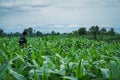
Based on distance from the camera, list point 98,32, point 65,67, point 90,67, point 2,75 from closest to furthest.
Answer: point 2,75, point 65,67, point 90,67, point 98,32

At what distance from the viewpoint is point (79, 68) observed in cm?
224

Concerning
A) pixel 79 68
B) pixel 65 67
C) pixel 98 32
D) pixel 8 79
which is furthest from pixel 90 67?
pixel 98 32

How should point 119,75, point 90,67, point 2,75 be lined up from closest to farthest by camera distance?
point 119,75 < point 2,75 < point 90,67

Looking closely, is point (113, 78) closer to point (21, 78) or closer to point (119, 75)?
point (119, 75)

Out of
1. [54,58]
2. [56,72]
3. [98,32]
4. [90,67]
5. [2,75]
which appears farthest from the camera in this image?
[98,32]

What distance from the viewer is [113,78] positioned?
1.99 meters

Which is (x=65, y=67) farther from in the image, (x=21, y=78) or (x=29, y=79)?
(x=21, y=78)

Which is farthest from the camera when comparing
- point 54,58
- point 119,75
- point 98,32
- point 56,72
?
point 98,32

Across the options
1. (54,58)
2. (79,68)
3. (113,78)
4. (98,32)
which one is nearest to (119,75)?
(113,78)

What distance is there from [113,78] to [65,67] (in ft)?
2.29

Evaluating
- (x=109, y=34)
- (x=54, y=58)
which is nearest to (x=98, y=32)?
(x=109, y=34)

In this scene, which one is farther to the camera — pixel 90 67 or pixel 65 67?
pixel 90 67

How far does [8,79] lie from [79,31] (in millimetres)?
53923

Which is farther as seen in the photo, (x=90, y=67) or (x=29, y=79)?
(x=90, y=67)
